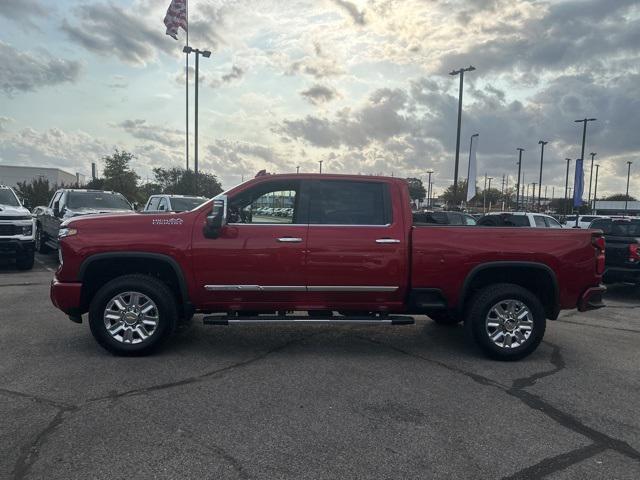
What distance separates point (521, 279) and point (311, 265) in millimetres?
2479

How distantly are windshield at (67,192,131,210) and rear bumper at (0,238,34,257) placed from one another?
159 centimetres

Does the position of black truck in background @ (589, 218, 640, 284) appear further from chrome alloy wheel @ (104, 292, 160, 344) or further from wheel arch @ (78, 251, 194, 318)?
chrome alloy wheel @ (104, 292, 160, 344)

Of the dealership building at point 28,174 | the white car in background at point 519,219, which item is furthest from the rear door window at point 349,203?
the dealership building at point 28,174

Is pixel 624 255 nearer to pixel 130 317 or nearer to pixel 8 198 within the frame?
pixel 130 317

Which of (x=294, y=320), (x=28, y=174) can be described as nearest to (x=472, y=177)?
(x=294, y=320)

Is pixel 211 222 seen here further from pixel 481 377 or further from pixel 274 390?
pixel 481 377

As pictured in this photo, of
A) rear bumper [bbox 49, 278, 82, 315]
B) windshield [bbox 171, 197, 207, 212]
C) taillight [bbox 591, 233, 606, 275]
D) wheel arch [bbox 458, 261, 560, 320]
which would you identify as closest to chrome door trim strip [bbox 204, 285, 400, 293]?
wheel arch [bbox 458, 261, 560, 320]

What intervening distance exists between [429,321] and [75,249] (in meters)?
4.93

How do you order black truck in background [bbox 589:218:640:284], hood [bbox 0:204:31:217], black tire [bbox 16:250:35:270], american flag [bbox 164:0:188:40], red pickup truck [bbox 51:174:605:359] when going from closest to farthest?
red pickup truck [bbox 51:174:605:359]
black truck in background [bbox 589:218:640:284]
hood [bbox 0:204:31:217]
black tire [bbox 16:250:35:270]
american flag [bbox 164:0:188:40]

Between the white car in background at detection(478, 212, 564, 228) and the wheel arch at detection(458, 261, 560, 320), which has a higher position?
the white car in background at detection(478, 212, 564, 228)

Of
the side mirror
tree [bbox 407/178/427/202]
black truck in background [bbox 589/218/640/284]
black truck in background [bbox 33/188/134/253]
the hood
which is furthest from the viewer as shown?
black truck in background [bbox 33/188/134/253]

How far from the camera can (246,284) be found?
209 inches

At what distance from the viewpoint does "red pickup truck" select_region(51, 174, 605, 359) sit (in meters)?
5.27

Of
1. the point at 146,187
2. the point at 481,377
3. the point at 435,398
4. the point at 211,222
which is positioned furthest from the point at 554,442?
the point at 146,187
